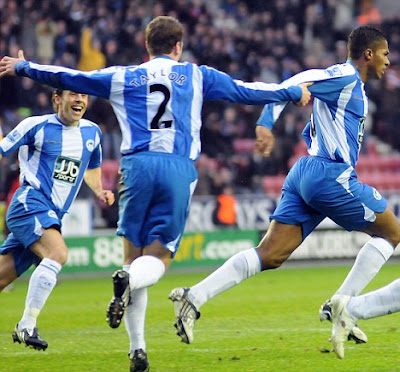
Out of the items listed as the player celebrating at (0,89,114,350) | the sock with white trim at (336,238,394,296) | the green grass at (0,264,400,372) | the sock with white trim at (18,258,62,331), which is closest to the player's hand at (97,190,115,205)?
the player celebrating at (0,89,114,350)

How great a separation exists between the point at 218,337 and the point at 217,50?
13.5m

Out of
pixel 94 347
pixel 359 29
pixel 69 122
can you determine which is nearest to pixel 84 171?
pixel 69 122

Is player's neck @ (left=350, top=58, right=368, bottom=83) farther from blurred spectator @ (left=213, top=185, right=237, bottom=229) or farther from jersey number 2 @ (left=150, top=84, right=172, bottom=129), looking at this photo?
blurred spectator @ (left=213, top=185, right=237, bottom=229)

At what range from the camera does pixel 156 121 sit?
6824 millimetres

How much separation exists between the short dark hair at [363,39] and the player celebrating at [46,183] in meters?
2.35

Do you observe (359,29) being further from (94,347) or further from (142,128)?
(94,347)

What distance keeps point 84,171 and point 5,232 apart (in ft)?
25.5

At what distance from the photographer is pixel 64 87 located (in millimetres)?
6805

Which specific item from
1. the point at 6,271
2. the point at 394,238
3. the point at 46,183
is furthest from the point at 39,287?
the point at 394,238

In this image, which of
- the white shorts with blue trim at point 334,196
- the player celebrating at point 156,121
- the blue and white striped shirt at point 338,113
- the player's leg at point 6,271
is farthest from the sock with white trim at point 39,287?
the blue and white striped shirt at point 338,113

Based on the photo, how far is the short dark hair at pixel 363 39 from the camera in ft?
26.1

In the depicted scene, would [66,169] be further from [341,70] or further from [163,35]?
[341,70]

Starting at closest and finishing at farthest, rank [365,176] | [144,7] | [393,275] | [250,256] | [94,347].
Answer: [250,256] → [94,347] → [393,275] → [365,176] → [144,7]

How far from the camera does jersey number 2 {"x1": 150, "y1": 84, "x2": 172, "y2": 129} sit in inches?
267
